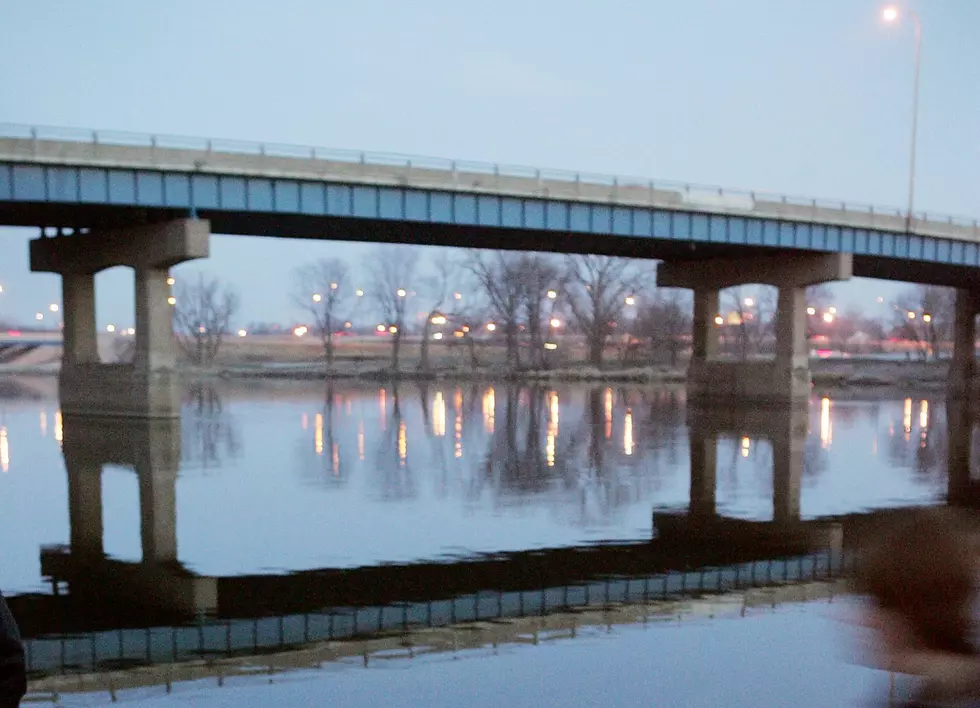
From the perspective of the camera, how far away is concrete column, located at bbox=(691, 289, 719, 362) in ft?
185

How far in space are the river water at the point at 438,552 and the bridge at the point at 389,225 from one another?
8153mm

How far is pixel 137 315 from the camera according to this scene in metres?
39.9

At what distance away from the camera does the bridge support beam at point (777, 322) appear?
171 ft

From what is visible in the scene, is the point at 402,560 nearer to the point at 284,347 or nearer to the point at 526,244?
the point at 526,244

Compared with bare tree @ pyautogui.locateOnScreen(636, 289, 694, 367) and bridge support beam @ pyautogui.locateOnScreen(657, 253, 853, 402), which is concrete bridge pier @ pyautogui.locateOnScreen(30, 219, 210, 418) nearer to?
bridge support beam @ pyautogui.locateOnScreen(657, 253, 853, 402)

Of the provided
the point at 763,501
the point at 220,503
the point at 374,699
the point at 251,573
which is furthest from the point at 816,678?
the point at 220,503

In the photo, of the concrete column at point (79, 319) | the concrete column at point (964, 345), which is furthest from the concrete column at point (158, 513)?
the concrete column at point (964, 345)

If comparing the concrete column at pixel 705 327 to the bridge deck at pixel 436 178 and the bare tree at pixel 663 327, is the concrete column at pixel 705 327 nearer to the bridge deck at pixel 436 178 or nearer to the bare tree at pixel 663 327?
the bridge deck at pixel 436 178

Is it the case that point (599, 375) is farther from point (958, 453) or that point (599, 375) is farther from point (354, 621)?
point (354, 621)

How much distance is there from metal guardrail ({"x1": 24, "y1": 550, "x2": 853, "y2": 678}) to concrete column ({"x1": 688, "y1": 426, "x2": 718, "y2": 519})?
203 inches

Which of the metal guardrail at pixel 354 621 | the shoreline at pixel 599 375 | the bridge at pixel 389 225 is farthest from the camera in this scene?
the shoreline at pixel 599 375

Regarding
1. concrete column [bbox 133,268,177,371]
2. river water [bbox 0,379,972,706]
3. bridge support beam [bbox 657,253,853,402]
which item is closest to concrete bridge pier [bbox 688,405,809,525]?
river water [bbox 0,379,972,706]

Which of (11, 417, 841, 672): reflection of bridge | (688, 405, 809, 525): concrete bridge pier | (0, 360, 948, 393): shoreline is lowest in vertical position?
(0, 360, 948, 393): shoreline

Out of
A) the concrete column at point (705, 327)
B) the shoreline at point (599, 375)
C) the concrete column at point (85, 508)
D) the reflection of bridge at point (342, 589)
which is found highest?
the concrete column at point (705, 327)
